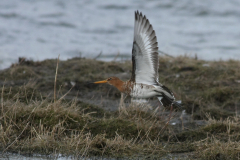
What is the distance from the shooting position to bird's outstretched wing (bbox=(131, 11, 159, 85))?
19.8 ft

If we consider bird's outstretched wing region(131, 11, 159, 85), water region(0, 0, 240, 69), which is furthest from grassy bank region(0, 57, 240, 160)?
water region(0, 0, 240, 69)

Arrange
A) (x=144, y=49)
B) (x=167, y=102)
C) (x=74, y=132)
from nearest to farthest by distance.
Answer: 1. (x=74, y=132)
2. (x=144, y=49)
3. (x=167, y=102)

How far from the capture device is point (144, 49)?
6.05m

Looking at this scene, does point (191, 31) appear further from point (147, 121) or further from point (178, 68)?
point (147, 121)

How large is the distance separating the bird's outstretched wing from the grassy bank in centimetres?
59

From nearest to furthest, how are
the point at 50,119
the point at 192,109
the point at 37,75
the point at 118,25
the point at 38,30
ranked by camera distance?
the point at 50,119 → the point at 192,109 → the point at 37,75 → the point at 38,30 → the point at 118,25

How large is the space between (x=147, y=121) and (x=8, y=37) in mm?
9840

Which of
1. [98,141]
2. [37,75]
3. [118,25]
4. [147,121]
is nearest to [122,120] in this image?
[147,121]

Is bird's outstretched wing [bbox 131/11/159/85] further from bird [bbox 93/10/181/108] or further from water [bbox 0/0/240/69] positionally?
water [bbox 0/0/240/69]

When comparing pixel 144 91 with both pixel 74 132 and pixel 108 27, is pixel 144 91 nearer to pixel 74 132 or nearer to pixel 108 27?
pixel 74 132

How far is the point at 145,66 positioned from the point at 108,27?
34.1 feet

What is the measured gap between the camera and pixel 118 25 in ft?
54.3

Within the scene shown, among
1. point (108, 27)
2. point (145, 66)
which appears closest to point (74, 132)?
point (145, 66)

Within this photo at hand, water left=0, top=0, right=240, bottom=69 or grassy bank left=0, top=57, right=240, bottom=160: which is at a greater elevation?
water left=0, top=0, right=240, bottom=69
